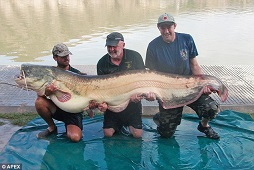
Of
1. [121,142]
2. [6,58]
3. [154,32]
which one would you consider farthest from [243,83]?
[154,32]

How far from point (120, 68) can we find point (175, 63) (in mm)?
867

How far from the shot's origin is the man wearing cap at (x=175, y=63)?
4383mm

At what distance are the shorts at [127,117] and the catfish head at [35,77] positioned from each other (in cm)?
125

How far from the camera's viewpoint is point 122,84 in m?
4.04

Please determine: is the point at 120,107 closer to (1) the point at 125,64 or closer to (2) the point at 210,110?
(1) the point at 125,64

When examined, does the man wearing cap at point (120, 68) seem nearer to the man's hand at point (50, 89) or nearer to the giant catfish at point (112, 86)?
the giant catfish at point (112, 86)

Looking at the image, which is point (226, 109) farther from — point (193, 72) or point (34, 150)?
point (34, 150)

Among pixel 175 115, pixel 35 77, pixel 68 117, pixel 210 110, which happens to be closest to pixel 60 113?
pixel 68 117

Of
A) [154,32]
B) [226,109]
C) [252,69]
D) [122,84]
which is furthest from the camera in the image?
[154,32]

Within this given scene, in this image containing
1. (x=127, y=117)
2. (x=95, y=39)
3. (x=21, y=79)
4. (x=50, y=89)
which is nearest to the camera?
(x=21, y=79)

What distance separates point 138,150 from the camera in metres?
4.29


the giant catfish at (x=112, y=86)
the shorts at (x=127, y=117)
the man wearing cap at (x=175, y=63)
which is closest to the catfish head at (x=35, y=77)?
the giant catfish at (x=112, y=86)

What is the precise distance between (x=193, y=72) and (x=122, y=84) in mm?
1274

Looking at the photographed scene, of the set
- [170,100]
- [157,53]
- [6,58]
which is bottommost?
[6,58]
